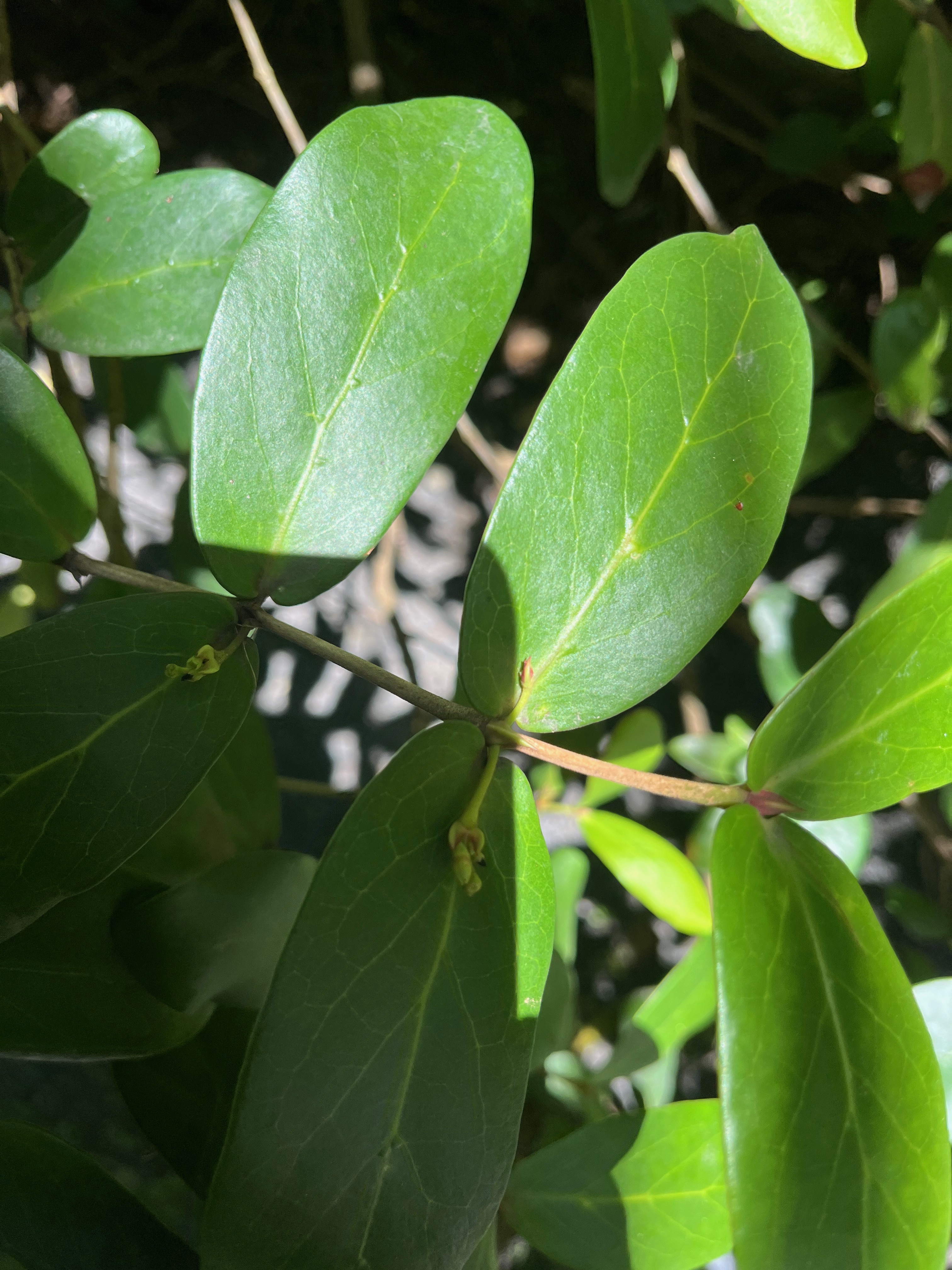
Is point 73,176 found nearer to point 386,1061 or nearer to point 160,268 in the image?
point 160,268

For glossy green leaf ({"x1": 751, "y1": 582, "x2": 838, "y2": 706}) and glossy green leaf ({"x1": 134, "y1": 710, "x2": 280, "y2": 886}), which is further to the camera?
glossy green leaf ({"x1": 751, "y1": 582, "x2": 838, "y2": 706})

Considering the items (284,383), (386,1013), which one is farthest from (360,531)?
(386,1013)

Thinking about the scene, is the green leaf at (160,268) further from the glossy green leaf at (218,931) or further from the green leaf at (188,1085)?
the green leaf at (188,1085)

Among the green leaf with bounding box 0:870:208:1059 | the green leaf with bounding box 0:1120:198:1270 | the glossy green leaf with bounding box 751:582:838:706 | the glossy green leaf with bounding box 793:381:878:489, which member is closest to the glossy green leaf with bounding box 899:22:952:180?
the glossy green leaf with bounding box 793:381:878:489

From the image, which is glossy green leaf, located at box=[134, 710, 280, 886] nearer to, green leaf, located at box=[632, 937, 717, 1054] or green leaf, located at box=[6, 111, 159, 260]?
green leaf, located at box=[6, 111, 159, 260]

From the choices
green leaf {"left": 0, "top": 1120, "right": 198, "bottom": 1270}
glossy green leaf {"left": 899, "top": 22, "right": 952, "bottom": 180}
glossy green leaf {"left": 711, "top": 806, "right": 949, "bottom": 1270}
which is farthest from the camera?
glossy green leaf {"left": 899, "top": 22, "right": 952, "bottom": 180}

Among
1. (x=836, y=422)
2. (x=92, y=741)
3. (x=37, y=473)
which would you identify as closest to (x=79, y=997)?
(x=92, y=741)
